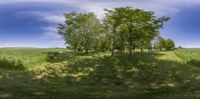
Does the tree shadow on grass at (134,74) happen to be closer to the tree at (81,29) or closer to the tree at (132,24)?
the tree at (132,24)

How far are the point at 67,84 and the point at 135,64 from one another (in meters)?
17.0

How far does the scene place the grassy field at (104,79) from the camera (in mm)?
38406

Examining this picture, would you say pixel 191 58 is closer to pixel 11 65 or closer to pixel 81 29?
pixel 81 29

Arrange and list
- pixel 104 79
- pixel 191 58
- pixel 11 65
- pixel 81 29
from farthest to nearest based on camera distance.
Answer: pixel 81 29
pixel 191 58
pixel 11 65
pixel 104 79

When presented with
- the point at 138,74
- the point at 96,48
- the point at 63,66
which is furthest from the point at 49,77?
the point at 96,48

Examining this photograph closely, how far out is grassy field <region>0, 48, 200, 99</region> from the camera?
38406 mm

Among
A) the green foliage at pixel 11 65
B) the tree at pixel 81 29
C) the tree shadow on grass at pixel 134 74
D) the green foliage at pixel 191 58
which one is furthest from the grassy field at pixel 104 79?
the tree at pixel 81 29

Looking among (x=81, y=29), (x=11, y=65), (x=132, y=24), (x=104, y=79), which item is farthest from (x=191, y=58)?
(x=11, y=65)

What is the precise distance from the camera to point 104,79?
168 ft

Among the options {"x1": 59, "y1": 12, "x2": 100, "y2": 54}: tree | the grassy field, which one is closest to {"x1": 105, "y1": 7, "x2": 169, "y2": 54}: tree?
the grassy field

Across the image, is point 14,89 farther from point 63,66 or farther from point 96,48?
point 96,48

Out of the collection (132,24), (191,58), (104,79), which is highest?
(132,24)

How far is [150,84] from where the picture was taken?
4931 cm

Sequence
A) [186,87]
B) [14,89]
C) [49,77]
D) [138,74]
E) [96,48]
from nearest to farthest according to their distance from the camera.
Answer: [14,89], [186,87], [49,77], [138,74], [96,48]
